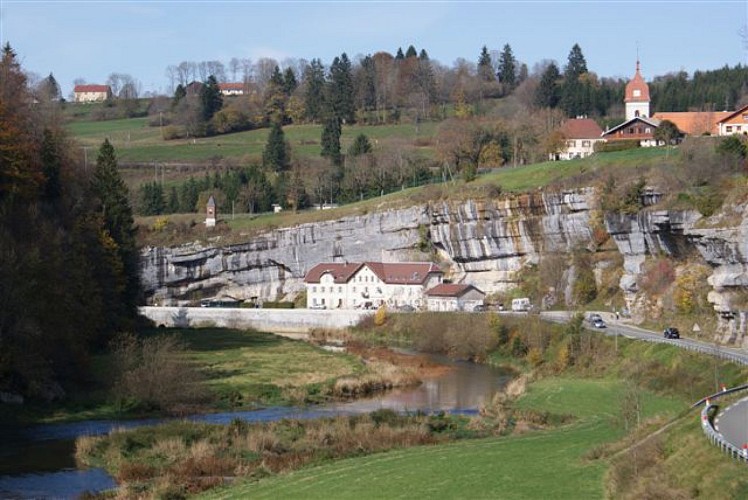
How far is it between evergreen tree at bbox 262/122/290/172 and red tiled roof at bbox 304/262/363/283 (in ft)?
98.3

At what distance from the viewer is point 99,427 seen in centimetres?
4088

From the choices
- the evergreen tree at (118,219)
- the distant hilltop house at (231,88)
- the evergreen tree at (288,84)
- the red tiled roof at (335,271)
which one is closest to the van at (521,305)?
the red tiled roof at (335,271)

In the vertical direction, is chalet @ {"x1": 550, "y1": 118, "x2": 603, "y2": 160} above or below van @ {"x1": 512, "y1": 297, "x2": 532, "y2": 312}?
above

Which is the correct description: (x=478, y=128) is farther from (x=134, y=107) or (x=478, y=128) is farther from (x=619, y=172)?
(x=134, y=107)

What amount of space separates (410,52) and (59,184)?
117189mm

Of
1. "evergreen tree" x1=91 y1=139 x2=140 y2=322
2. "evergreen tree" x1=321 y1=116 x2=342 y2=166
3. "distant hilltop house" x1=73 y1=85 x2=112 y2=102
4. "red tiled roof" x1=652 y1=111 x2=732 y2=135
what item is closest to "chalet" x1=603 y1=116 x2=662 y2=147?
"red tiled roof" x1=652 y1=111 x2=732 y2=135

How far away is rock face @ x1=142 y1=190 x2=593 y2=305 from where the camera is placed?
81.9 metres

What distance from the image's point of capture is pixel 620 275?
239 ft

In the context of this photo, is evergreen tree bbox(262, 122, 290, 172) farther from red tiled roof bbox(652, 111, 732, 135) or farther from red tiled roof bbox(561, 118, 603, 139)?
red tiled roof bbox(652, 111, 732, 135)

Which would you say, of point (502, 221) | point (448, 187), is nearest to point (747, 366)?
point (502, 221)

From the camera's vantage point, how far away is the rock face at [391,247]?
81938 millimetres

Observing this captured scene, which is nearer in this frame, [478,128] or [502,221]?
[502,221]

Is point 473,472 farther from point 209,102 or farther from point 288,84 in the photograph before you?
point 288,84

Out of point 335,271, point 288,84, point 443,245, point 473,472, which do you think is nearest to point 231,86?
point 288,84
